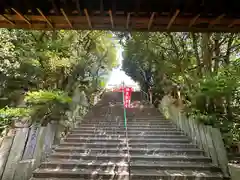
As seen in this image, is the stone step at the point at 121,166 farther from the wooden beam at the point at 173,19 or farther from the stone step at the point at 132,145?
the wooden beam at the point at 173,19

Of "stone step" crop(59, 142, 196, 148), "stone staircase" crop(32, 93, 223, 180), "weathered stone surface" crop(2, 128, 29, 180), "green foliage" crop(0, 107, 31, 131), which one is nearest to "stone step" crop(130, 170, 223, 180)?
"stone staircase" crop(32, 93, 223, 180)

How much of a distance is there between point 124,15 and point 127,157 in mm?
3882

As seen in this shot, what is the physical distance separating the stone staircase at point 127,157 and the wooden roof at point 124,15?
333cm

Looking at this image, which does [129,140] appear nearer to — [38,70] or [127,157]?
A: [127,157]

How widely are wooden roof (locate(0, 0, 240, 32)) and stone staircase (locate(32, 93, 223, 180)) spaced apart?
3.33 metres

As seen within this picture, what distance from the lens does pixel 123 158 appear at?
5.00 meters

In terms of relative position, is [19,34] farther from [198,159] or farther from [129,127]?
[198,159]

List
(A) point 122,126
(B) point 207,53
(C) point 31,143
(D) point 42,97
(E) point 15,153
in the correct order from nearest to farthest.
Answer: (E) point 15,153
(C) point 31,143
(D) point 42,97
(B) point 207,53
(A) point 122,126

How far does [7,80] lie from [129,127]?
6253 mm

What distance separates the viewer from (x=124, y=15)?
266 cm

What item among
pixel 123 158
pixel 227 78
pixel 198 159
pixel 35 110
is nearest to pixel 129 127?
pixel 123 158

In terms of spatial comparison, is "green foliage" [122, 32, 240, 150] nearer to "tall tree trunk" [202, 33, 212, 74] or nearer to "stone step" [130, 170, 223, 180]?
"tall tree trunk" [202, 33, 212, 74]

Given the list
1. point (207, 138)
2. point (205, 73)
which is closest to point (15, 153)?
point (207, 138)

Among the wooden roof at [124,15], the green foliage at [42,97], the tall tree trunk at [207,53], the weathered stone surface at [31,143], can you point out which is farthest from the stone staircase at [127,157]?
the wooden roof at [124,15]
